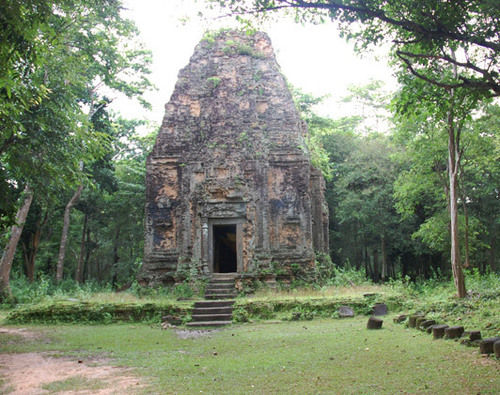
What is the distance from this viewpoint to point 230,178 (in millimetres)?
18031

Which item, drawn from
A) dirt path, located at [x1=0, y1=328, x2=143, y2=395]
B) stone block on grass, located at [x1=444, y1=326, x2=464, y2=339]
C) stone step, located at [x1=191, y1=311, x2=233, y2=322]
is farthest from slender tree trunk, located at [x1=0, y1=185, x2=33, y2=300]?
stone block on grass, located at [x1=444, y1=326, x2=464, y2=339]

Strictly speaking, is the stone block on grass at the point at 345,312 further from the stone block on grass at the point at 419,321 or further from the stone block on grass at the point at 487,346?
the stone block on grass at the point at 487,346

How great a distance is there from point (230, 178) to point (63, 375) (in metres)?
12.0

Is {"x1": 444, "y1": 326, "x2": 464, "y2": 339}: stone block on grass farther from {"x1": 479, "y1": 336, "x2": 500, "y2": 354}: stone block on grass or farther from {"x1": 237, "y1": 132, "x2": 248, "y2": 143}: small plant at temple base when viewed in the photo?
{"x1": 237, "y1": 132, "x2": 248, "y2": 143}: small plant at temple base

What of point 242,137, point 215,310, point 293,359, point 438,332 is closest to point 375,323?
point 438,332

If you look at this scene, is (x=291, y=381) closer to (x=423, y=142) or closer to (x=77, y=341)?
(x=77, y=341)

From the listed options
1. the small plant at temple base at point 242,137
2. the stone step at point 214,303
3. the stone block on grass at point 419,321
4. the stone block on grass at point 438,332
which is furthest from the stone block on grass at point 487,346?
the small plant at temple base at point 242,137

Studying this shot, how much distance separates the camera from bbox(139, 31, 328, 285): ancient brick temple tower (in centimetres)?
1791

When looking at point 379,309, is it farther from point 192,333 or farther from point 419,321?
point 192,333

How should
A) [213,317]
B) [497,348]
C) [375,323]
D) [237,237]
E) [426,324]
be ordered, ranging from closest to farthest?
[497,348], [426,324], [375,323], [213,317], [237,237]

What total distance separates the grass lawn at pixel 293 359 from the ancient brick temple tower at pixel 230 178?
673cm

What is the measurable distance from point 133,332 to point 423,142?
1079cm

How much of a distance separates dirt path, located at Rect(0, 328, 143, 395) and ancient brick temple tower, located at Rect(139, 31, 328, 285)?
372 inches

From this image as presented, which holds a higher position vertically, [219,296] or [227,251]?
[227,251]
